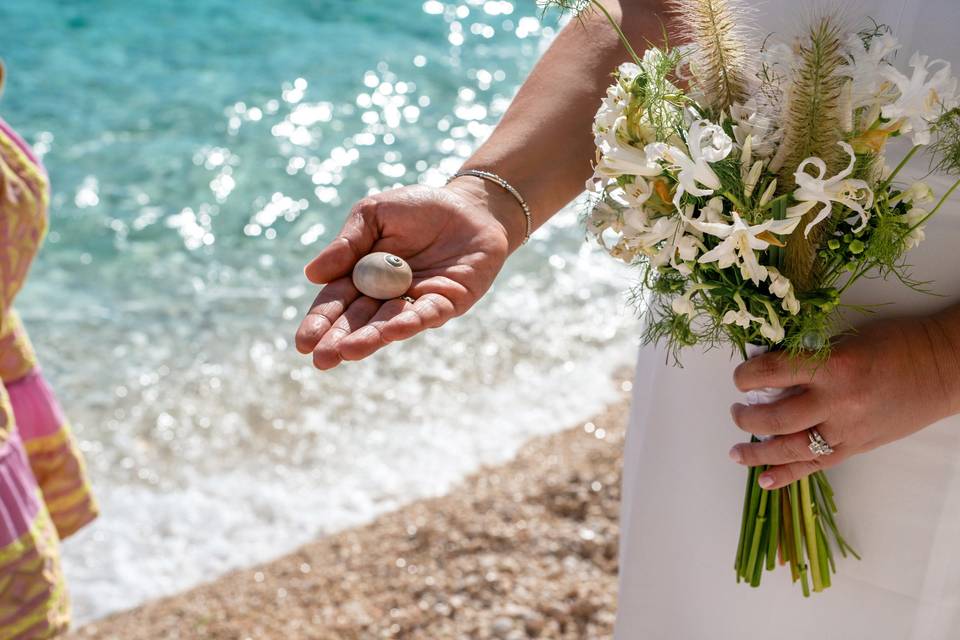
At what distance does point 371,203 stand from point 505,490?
2343 mm

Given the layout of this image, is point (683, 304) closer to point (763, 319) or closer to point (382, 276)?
point (763, 319)

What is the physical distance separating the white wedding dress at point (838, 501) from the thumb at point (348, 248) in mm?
581

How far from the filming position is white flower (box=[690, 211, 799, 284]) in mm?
1210

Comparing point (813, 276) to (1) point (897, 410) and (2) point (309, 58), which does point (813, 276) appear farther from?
(2) point (309, 58)

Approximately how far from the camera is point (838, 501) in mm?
1646

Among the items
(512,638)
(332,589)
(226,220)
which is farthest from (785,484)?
(226,220)

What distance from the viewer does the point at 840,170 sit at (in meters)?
1.24

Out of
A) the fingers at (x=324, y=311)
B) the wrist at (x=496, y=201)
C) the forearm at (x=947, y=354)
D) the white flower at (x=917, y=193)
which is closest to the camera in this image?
the white flower at (x=917, y=193)

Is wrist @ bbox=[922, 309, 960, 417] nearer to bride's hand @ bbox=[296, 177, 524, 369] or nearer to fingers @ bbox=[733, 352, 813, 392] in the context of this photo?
fingers @ bbox=[733, 352, 813, 392]

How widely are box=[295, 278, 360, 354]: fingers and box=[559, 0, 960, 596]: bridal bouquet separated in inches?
17.9

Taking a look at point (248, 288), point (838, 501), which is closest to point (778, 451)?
point (838, 501)

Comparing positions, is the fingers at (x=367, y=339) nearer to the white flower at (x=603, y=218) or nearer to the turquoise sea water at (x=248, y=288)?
the white flower at (x=603, y=218)

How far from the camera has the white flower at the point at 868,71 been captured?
1.23m

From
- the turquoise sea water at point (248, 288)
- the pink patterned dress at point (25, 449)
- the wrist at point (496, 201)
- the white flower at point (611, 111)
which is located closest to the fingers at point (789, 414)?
the white flower at point (611, 111)
